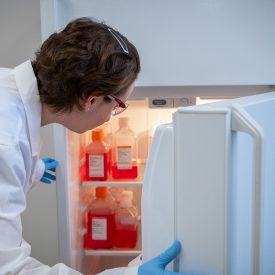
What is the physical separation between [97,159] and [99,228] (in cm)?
29

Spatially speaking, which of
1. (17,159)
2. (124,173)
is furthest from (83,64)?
(124,173)

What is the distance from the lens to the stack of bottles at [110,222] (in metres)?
1.62

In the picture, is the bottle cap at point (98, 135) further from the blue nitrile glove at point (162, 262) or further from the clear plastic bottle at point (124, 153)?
the blue nitrile glove at point (162, 262)

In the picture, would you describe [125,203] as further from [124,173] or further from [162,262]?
[162,262]

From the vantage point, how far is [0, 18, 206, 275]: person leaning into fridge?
3.08 ft

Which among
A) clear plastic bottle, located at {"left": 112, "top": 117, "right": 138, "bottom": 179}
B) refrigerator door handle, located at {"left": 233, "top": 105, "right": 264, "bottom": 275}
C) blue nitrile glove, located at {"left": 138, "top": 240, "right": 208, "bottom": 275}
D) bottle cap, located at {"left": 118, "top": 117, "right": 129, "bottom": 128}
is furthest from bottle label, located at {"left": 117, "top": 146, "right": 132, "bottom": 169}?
refrigerator door handle, located at {"left": 233, "top": 105, "right": 264, "bottom": 275}

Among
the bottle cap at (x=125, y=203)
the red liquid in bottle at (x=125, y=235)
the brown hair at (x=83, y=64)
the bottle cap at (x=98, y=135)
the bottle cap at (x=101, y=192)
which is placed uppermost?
the brown hair at (x=83, y=64)

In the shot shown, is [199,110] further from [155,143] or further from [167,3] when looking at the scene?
[167,3]

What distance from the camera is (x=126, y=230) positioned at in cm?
168

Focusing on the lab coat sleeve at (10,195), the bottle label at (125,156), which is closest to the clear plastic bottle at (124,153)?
the bottle label at (125,156)

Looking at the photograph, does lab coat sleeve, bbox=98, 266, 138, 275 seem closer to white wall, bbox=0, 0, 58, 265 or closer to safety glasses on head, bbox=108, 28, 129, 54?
safety glasses on head, bbox=108, 28, 129, 54

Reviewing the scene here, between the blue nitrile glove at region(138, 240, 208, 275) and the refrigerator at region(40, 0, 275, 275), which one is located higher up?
the refrigerator at region(40, 0, 275, 275)

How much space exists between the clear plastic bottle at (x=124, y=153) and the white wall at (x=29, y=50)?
0.52m

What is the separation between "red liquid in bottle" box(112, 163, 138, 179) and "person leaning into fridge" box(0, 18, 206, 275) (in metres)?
0.43
